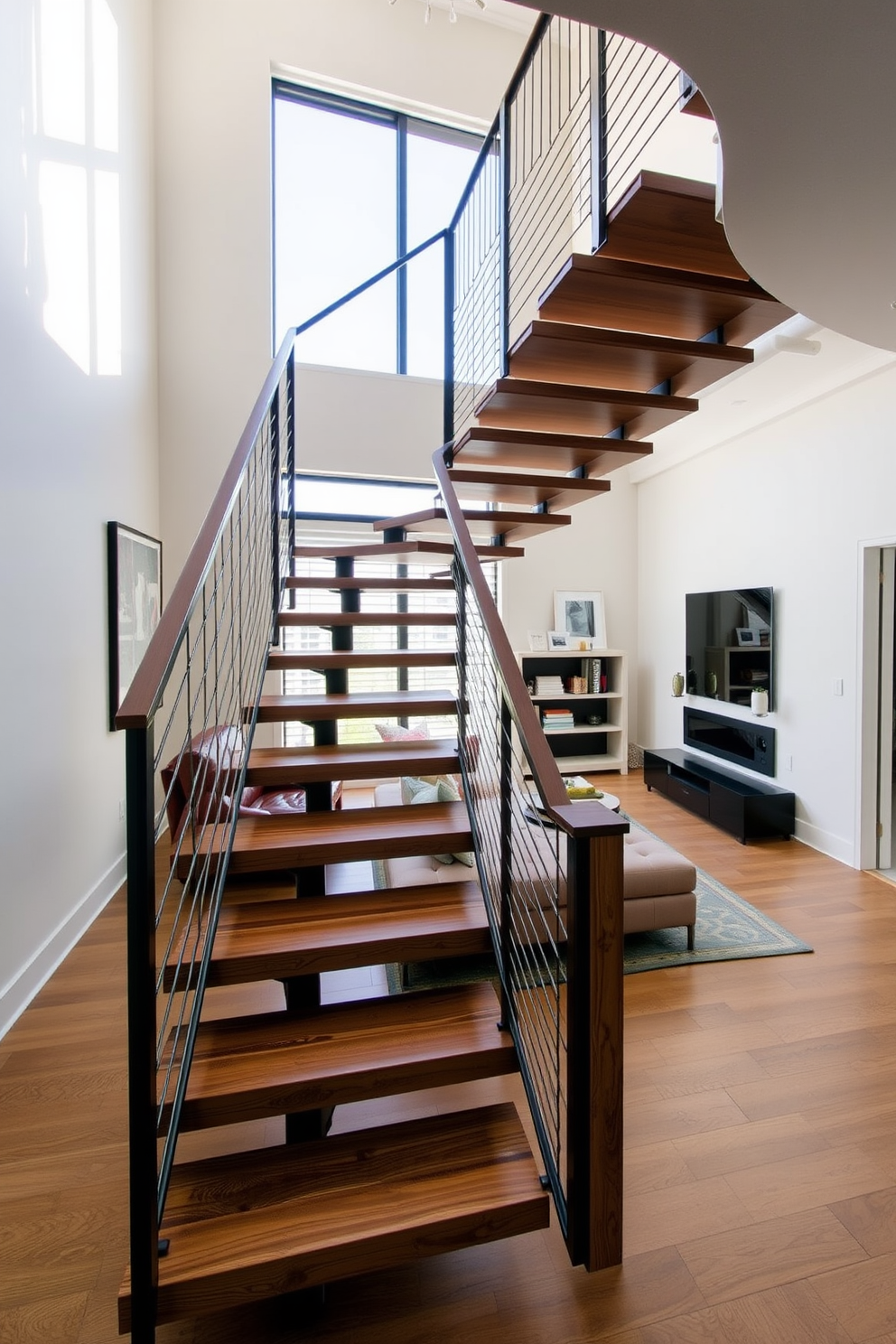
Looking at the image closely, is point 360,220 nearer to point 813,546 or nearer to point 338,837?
point 813,546

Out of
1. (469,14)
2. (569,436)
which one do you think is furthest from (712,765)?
(469,14)

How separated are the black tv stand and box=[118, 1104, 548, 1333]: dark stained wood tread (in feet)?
11.0

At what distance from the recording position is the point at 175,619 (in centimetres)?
141

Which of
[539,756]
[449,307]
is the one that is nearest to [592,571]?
[449,307]

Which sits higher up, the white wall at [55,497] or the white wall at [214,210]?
the white wall at [214,210]

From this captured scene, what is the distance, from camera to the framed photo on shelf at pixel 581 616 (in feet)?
21.3

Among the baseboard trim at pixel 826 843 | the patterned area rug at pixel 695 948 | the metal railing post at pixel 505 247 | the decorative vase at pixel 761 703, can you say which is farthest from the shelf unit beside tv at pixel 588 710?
the metal railing post at pixel 505 247

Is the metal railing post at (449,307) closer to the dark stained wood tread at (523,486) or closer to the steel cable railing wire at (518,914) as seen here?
the dark stained wood tread at (523,486)

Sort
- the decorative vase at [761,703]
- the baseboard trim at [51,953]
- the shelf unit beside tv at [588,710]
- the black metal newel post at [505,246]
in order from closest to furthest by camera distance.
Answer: the baseboard trim at [51,953]
the black metal newel post at [505,246]
the decorative vase at [761,703]
the shelf unit beside tv at [588,710]

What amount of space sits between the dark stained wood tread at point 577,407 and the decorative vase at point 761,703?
244 cm

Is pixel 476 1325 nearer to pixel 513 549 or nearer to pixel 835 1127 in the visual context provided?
pixel 835 1127

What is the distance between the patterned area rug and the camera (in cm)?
287

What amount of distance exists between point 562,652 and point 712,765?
166 cm

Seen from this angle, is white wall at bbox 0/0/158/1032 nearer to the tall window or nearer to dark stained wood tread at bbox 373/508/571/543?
the tall window
